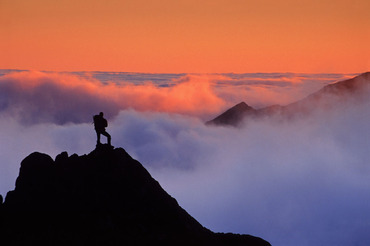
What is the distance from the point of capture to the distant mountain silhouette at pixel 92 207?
193ft

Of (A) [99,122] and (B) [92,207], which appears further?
(B) [92,207]

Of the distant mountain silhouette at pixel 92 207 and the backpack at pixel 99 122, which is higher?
the backpack at pixel 99 122

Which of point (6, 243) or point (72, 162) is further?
point (72, 162)

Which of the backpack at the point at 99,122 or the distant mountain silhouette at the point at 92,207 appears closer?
the distant mountain silhouette at the point at 92,207

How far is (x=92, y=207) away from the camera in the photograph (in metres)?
60.1

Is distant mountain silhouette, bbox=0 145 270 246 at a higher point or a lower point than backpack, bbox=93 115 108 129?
lower

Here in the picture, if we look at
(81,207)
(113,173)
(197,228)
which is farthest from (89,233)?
(197,228)

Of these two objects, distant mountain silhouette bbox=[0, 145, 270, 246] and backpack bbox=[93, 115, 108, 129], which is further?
backpack bbox=[93, 115, 108, 129]

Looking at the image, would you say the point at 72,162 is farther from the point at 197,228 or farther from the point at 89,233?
the point at 197,228

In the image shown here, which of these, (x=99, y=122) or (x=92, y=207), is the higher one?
(x=99, y=122)

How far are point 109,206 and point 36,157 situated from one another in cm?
911

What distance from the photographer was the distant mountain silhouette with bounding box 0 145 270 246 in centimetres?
5872

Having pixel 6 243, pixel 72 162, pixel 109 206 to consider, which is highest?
pixel 72 162

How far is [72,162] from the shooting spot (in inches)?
2440
